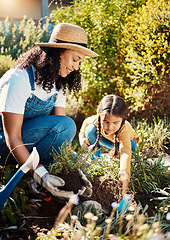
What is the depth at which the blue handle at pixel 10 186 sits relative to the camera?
1.34 metres

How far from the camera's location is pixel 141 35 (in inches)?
146

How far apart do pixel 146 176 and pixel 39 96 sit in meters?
1.19

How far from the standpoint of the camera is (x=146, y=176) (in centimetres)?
236

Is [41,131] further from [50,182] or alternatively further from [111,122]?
[111,122]

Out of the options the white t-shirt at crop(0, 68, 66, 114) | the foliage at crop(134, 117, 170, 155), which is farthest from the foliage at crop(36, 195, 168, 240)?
the foliage at crop(134, 117, 170, 155)

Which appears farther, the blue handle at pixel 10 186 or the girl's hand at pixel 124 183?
the girl's hand at pixel 124 183

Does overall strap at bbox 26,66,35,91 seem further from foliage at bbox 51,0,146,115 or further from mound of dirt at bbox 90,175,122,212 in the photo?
foliage at bbox 51,0,146,115

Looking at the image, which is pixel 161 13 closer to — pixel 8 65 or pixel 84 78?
pixel 84 78

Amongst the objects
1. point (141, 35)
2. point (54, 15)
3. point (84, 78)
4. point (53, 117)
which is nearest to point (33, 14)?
point (54, 15)

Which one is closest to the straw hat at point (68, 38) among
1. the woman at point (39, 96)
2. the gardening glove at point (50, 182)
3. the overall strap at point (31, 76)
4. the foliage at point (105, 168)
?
the woman at point (39, 96)

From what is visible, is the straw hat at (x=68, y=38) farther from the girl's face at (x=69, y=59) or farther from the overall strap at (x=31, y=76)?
the overall strap at (x=31, y=76)

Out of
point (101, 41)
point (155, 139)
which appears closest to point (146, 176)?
point (155, 139)

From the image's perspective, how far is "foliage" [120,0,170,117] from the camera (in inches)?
138

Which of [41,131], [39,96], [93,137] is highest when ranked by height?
[39,96]
